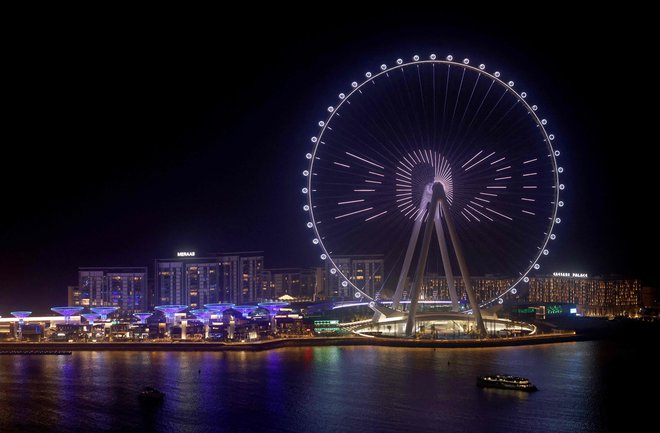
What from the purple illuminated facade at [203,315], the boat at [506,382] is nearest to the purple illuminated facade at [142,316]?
the purple illuminated facade at [203,315]

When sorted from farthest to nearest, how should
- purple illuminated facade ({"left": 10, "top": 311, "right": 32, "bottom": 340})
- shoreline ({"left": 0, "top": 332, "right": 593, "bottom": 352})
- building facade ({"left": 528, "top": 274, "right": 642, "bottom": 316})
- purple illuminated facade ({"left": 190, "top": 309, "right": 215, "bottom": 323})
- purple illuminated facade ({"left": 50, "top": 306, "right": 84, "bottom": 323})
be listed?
1. building facade ({"left": 528, "top": 274, "right": 642, "bottom": 316})
2. purple illuminated facade ({"left": 50, "top": 306, "right": 84, "bottom": 323})
3. purple illuminated facade ({"left": 190, "top": 309, "right": 215, "bottom": 323})
4. purple illuminated facade ({"left": 10, "top": 311, "right": 32, "bottom": 340})
5. shoreline ({"left": 0, "top": 332, "right": 593, "bottom": 352})

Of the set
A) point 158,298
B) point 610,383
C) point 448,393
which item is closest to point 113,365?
point 448,393

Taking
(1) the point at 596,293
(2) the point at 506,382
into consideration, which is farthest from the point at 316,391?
(1) the point at 596,293

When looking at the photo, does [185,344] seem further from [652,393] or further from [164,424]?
[652,393]

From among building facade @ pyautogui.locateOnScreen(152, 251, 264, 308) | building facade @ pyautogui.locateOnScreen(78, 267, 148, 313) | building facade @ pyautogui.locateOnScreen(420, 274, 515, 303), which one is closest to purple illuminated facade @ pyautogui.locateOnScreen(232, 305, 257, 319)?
building facade @ pyautogui.locateOnScreen(152, 251, 264, 308)

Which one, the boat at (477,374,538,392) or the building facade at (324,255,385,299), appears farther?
the building facade at (324,255,385,299)

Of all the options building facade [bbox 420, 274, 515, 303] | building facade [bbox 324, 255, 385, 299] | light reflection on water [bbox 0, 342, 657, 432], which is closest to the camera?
light reflection on water [bbox 0, 342, 657, 432]

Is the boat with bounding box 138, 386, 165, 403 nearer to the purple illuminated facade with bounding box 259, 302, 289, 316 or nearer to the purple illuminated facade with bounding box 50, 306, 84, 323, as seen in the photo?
the purple illuminated facade with bounding box 259, 302, 289, 316
